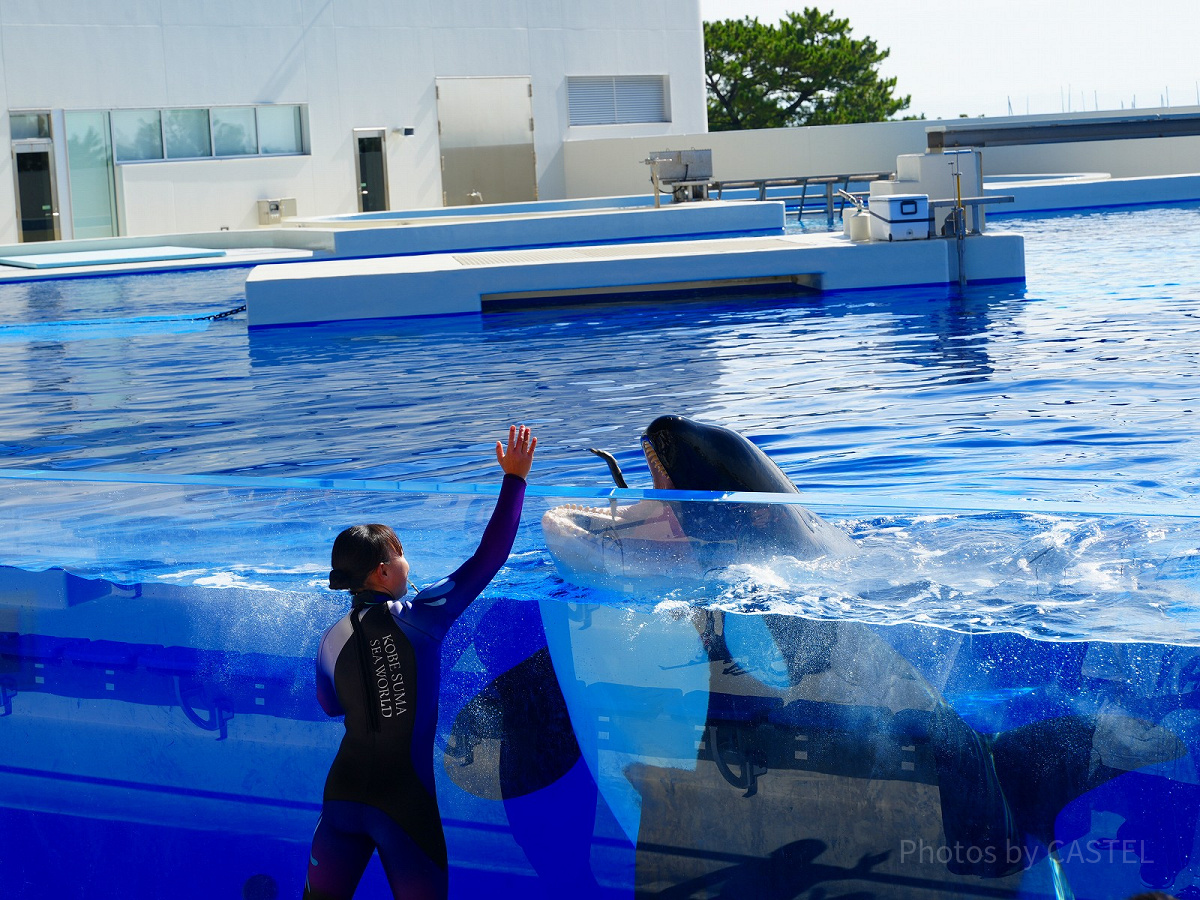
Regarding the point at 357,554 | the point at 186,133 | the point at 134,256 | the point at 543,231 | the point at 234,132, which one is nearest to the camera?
the point at 357,554

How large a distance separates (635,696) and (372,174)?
26.9 metres

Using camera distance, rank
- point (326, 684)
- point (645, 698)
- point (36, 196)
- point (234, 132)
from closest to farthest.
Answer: point (326, 684)
point (645, 698)
point (36, 196)
point (234, 132)

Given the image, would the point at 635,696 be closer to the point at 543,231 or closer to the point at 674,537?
the point at 674,537

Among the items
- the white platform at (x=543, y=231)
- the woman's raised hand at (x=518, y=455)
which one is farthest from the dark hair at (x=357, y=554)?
the white platform at (x=543, y=231)

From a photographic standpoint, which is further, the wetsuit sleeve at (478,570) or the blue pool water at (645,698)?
the wetsuit sleeve at (478,570)

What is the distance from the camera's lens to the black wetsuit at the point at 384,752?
2885 mm

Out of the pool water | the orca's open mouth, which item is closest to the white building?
the pool water

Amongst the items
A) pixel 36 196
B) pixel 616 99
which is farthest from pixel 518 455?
pixel 616 99

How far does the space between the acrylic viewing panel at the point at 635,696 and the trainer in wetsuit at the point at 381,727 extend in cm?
29

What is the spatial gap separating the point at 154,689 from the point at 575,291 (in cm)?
1085

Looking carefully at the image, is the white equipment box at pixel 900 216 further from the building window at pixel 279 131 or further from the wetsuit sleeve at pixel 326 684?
the building window at pixel 279 131

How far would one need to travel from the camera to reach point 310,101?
90.0 feet

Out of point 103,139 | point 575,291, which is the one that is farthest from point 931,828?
point 103,139

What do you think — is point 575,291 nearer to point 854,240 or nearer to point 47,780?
point 854,240
